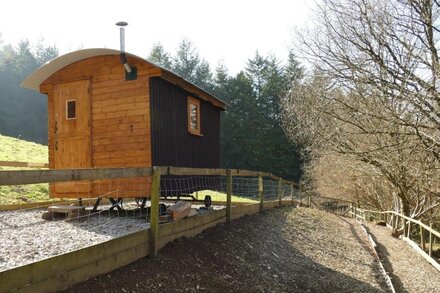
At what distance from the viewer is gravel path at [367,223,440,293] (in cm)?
767

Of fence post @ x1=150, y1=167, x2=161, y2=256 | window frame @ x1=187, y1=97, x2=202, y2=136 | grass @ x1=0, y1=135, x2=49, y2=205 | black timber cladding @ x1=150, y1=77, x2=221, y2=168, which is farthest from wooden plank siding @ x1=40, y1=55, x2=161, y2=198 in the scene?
fence post @ x1=150, y1=167, x2=161, y2=256

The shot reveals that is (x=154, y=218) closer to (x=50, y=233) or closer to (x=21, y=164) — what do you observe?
(x=50, y=233)

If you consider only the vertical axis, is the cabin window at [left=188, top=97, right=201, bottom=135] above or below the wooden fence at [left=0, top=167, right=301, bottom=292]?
above

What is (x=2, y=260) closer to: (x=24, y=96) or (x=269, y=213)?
(x=269, y=213)

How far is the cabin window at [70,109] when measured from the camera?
8.72 metres

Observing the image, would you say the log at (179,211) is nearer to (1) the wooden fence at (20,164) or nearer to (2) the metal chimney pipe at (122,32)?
(2) the metal chimney pipe at (122,32)

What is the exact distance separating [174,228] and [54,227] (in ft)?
7.92

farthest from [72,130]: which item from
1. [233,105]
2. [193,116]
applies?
[233,105]

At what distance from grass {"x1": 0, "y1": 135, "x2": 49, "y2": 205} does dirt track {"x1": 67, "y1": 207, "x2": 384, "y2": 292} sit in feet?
21.4

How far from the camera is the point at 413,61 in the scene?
20.1 ft

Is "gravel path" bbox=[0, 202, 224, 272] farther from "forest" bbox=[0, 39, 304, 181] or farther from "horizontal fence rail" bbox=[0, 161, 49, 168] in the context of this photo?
"forest" bbox=[0, 39, 304, 181]

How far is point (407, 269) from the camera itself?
8.89 meters

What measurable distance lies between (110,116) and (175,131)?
149cm

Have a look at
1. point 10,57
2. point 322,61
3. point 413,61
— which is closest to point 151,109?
point 322,61
